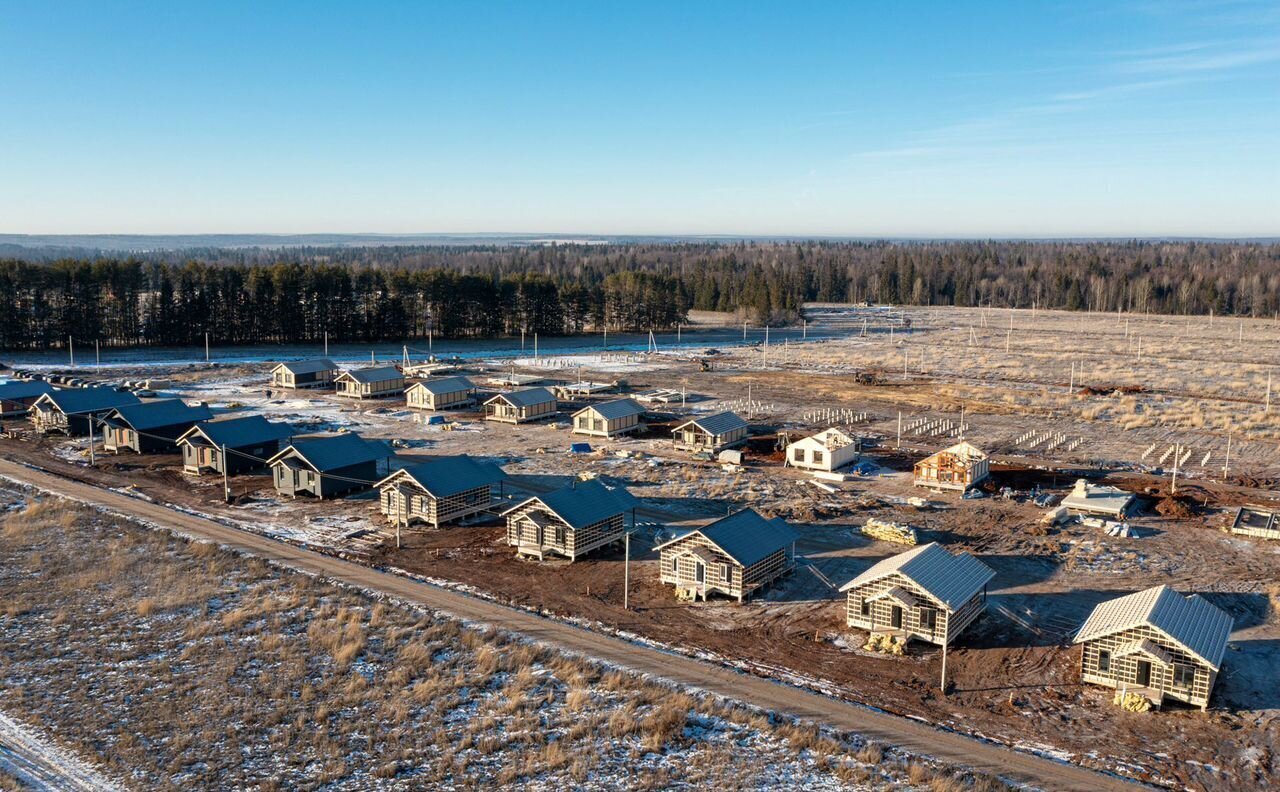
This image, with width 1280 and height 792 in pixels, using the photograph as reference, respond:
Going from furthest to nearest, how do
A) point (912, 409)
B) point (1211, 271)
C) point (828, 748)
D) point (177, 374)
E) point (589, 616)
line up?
1. point (1211, 271)
2. point (177, 374)
3. point (912, 409)
4. point (589, 616)
5. point (828, 748)

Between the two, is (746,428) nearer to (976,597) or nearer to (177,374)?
(976,597)

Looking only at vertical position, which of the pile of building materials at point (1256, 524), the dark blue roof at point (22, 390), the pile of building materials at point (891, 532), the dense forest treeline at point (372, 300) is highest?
the dense forest treeline at point (372, 300)

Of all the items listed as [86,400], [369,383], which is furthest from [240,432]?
[369,383]

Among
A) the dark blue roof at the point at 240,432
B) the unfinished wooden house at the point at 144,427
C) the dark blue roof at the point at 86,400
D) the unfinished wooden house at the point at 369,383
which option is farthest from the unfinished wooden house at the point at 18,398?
the dark blue roof at the point at 240,432

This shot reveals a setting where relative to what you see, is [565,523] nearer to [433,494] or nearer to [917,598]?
[433,494]

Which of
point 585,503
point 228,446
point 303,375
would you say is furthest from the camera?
point 303,375

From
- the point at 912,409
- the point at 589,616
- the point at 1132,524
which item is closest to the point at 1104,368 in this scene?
the point at 912,409

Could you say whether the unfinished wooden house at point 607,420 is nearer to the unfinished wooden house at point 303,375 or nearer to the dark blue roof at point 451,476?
the dark blue roof at point 451,476
